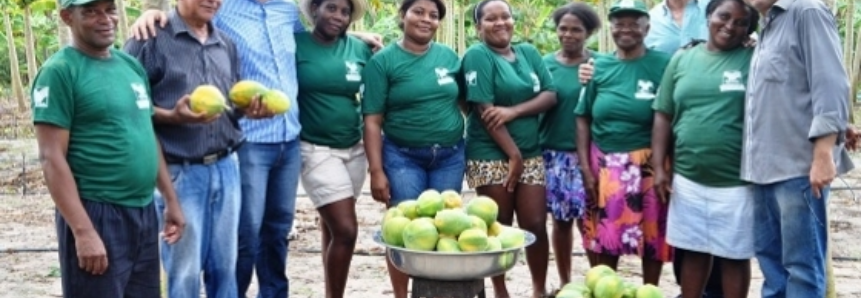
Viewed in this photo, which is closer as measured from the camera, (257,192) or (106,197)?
(106,197)

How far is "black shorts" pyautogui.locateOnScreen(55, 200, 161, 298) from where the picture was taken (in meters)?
3.75

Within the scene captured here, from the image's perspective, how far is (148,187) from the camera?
393cm

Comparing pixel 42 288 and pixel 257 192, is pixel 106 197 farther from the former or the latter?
pixel 42 288

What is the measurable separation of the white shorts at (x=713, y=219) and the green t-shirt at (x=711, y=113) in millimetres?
58

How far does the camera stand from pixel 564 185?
219 inches

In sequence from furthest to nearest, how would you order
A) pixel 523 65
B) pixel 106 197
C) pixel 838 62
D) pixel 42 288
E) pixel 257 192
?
pixel 42 288 < pixel 523 65 < pixel 257 192 < pixel 838 62 < pixel 106 197

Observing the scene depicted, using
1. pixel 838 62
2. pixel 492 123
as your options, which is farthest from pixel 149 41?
pixel 838 62

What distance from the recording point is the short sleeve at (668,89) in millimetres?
4883

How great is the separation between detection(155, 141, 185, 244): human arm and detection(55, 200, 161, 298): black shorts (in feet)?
0.48

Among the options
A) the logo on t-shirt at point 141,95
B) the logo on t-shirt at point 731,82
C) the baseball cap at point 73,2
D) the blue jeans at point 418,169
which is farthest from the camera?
the blue jeans at point 418,169

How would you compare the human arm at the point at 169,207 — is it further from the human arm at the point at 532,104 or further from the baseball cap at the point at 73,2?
the human arm at the point at 532,104

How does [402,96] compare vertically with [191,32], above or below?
below

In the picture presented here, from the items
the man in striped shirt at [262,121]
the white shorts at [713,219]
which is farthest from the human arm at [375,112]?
the white shorts at [713,219]

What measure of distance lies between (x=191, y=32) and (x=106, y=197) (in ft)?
3.28
